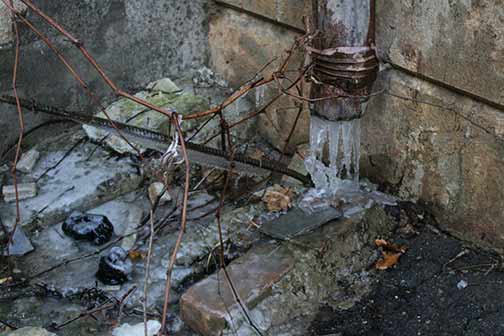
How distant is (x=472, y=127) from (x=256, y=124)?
1569mm

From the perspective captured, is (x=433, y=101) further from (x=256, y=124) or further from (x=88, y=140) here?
(x=88, y=140)

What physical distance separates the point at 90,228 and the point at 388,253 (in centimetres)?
147

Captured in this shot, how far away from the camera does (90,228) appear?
371cm

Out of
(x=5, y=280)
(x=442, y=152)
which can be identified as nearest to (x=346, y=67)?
(x=442, y=152)

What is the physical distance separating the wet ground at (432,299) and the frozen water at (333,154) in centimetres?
49

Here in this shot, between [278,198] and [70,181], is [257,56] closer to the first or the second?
[278,198]

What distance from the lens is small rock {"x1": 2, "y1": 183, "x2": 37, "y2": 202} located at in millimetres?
3926

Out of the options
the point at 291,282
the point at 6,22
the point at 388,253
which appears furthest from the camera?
the point at 6,22

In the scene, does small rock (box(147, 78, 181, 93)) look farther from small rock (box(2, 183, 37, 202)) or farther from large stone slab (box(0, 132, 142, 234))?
small rock (box(2, 183, 37, 202))

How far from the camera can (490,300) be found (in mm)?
3180

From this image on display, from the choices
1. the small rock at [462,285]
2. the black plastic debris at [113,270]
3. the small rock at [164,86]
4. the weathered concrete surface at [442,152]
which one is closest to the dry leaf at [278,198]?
the weathered concrete surface at [442,152]

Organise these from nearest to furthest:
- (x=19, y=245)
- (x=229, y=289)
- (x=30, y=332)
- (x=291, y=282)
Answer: (x=30, y=332) < (x=229, y=289) < (x=291, y=282) < (x=19, y=245)

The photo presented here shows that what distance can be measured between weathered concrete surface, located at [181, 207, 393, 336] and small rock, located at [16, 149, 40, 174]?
145 cm

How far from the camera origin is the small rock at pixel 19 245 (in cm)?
364
